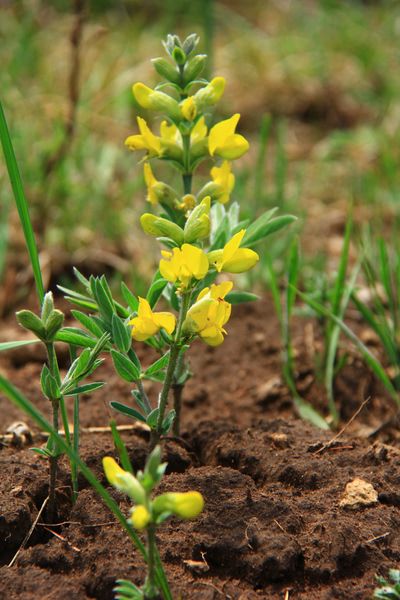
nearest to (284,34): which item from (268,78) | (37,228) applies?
(268,78)

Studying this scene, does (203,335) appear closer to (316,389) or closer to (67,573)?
(67,573)

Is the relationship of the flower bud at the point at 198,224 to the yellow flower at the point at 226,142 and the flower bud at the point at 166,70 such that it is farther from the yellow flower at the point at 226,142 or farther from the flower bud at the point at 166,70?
the flower bud at the point at 166,70

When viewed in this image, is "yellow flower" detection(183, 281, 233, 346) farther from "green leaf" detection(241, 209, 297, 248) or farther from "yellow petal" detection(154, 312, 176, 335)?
"green leaf" detection(241, 209, 297, 248)

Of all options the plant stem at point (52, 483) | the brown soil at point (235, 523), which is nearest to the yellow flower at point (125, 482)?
the brown soil at point (235, 523)

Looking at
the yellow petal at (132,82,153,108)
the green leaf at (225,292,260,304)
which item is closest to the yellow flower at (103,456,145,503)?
the green leaf at (225,292,260,304)

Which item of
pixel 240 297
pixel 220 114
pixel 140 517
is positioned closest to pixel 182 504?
pixel 140 517
